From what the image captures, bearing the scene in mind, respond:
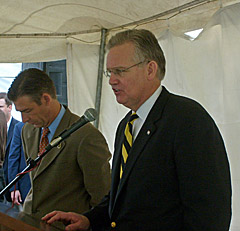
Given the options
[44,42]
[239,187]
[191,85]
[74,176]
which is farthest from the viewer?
[44,42]

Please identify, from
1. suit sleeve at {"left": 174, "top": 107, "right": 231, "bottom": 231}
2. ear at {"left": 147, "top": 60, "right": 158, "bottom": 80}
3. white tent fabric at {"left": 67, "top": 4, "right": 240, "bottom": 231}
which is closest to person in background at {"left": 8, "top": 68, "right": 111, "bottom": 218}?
ear at {"left": 147, "top": 60, "right": 158, "bottom": 80}

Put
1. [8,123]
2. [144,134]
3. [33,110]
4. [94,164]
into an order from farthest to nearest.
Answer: [8,123]
[33,110]
[94,164]
[144,134]

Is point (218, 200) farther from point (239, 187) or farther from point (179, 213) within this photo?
point (239, 187)

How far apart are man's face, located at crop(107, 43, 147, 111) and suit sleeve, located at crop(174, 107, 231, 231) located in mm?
244

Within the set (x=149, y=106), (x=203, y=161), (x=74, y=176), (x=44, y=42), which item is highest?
(x=44, y=42)

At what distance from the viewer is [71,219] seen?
141 centimetres

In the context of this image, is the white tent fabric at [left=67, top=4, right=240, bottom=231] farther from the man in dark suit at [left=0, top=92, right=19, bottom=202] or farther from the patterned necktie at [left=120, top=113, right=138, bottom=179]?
the man in dark suit at [left=0, top=92, right=19, bottom=202]

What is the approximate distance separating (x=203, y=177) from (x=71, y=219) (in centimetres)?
58

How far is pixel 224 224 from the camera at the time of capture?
43.0 inches

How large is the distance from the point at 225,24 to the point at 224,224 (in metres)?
1.59

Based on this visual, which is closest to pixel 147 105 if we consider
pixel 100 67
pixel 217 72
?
pixel 217 72

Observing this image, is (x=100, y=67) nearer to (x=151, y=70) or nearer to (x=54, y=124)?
(x=54, y=124)

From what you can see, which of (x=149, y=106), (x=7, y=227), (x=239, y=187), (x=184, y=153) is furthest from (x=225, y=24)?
(x=7, y=227)

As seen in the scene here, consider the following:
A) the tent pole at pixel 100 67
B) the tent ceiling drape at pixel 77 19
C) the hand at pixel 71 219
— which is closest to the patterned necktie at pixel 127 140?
the hand at pixel 71 219
